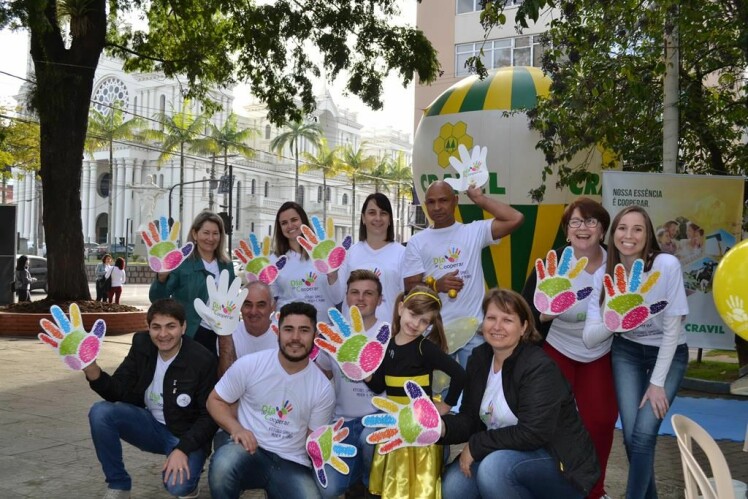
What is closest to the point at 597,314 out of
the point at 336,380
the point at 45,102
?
Answer: the point at 336,380

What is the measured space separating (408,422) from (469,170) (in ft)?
6.83

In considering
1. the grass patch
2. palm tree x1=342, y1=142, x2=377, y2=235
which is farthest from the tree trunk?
palm tree x1=342, y1=142, x2=377, y2=235

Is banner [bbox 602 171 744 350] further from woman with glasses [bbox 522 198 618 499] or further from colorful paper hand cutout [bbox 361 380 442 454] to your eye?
colorful paper hand cutout [bbox 361 380 442 454]

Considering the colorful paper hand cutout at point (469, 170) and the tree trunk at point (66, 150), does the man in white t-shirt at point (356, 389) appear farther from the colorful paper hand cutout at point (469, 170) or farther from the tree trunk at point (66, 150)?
the tree trunk at point (66, 150)

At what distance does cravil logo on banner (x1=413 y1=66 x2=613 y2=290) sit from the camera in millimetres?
9789

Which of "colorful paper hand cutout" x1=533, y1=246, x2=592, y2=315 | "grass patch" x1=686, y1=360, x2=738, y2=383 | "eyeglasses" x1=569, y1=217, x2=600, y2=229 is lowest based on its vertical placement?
"grass patch" x1=686, y1=360, x2=738, y2=383

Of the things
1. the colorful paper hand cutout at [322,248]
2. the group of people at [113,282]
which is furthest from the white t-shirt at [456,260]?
the group of people at [113,282]

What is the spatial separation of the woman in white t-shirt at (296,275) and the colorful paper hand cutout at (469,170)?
96cm

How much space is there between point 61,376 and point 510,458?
6.83 metres

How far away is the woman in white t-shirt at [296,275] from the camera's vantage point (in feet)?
17.1

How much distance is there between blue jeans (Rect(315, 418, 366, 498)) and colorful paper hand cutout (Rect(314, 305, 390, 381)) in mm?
462

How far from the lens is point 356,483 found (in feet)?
14.4

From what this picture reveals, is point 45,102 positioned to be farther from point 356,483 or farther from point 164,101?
point 164,101

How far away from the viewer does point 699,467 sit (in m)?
2.25
